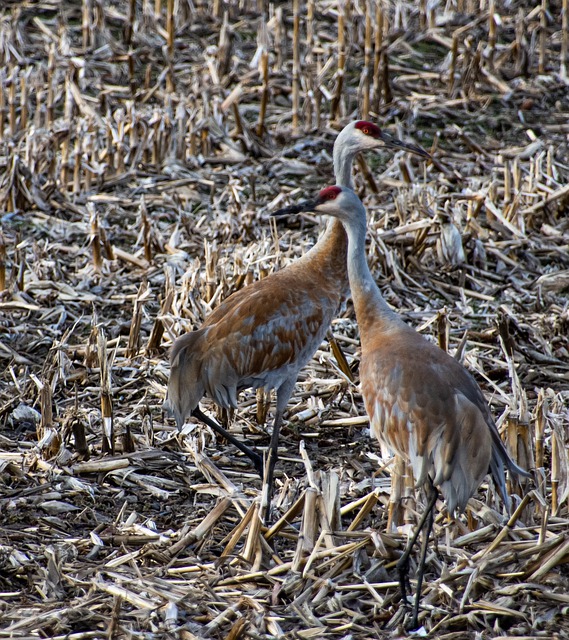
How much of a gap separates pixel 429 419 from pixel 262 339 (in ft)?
4.10

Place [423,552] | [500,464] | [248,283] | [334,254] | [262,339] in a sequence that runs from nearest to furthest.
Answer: [423,552] < [500,464] < [262,339] < [334,254] < [248,283]

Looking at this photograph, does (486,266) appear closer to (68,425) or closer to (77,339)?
(77,339)

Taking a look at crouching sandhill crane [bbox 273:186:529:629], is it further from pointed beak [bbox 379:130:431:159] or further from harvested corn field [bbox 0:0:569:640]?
pointed beak [bbox 379:130:431:159]

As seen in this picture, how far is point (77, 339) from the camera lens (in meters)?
5.73

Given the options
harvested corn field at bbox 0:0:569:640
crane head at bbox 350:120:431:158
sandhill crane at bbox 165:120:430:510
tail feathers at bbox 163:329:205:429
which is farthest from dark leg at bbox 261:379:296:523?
crane head at bbox 350:120:431:158

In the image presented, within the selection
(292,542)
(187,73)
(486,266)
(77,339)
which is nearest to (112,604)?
(292,542)

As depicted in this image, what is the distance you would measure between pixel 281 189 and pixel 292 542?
4071 millimetres

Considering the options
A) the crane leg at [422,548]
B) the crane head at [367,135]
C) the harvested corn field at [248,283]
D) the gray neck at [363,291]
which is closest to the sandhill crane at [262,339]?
the harvested corn field at [248,283]

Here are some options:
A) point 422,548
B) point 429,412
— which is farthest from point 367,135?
point 422,548

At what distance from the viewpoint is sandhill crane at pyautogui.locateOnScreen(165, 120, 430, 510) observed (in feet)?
14.8

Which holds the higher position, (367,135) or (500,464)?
(367,135)

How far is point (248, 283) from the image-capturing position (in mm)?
5738

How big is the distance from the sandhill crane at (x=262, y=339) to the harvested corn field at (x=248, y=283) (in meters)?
0.30

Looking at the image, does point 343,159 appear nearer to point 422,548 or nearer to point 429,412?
point 429,412
